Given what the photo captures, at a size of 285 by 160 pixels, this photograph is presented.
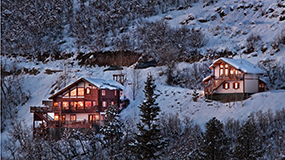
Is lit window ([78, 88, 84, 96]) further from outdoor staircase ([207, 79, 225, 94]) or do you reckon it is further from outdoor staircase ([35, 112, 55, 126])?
outdoor staircase ([207, 79, 225, 94])

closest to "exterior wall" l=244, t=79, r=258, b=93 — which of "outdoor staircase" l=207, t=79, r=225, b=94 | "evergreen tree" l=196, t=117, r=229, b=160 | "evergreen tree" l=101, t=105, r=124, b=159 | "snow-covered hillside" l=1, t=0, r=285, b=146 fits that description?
"snow-covered hillside" l=1, t=0, r=285, b=146

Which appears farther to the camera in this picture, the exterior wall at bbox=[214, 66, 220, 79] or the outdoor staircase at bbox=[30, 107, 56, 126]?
the exterior wall at bbox=[214, 66, 220, 79]

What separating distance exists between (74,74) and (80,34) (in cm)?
2933

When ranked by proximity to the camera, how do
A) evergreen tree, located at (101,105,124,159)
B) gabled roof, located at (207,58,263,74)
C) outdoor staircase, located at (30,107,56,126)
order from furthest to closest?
outdoor staircase, located at (30,107,56,126), gabled roof, located at (207,58,263,74), evergreen tree, located at (101,105,124,159)

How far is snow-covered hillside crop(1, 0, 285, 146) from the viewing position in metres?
56.9

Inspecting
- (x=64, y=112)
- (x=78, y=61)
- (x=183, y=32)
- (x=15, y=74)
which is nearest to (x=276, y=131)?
(x=64, y=112)

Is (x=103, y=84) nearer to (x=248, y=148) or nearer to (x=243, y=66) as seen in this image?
(x=243, y=66)

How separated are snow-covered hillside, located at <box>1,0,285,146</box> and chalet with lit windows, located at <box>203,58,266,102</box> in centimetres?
225

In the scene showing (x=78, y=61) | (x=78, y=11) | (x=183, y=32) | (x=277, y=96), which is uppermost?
(x=78, y=11)

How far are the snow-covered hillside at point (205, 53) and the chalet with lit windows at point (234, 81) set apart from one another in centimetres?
225

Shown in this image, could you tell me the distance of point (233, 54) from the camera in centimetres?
8188

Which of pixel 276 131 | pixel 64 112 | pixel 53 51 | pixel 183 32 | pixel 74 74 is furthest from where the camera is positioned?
pixel 53 51

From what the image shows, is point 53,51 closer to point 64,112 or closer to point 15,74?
point 15,74

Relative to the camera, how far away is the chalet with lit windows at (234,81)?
59.7 m
